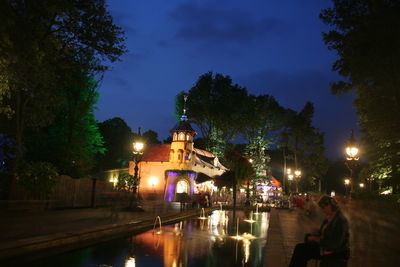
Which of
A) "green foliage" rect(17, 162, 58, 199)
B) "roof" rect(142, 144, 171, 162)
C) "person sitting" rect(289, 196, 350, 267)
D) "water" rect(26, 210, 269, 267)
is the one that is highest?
"roof" rect(142, 144, 171, 162)

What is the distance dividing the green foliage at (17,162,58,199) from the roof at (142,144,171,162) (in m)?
23.5

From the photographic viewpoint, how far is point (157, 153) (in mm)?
43125

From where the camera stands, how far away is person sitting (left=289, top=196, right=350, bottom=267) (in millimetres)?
5000

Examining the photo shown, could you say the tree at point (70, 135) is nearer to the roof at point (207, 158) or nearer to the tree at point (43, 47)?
the tree at point (43, 47)

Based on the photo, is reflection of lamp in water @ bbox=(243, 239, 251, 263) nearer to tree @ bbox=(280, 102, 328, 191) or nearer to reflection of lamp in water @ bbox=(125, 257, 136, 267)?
reflection of lamp in water @ bbox=(125, 257, 136, 267)

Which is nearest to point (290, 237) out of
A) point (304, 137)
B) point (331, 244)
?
point (331, 244)

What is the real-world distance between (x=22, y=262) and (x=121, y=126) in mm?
58286

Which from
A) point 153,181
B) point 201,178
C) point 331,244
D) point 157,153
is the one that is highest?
point 157,153

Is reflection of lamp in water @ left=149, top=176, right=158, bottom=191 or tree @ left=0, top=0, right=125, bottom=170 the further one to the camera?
reflection of lamp in water @ left=149, top=176, right=158, bottom=191

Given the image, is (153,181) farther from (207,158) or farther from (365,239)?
(365,239)

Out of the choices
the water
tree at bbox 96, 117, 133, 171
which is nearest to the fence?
the water

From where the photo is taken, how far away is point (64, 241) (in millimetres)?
9539

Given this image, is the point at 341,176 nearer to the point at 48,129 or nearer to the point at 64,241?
the point at 48,129

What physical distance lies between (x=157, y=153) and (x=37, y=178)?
25.4m
